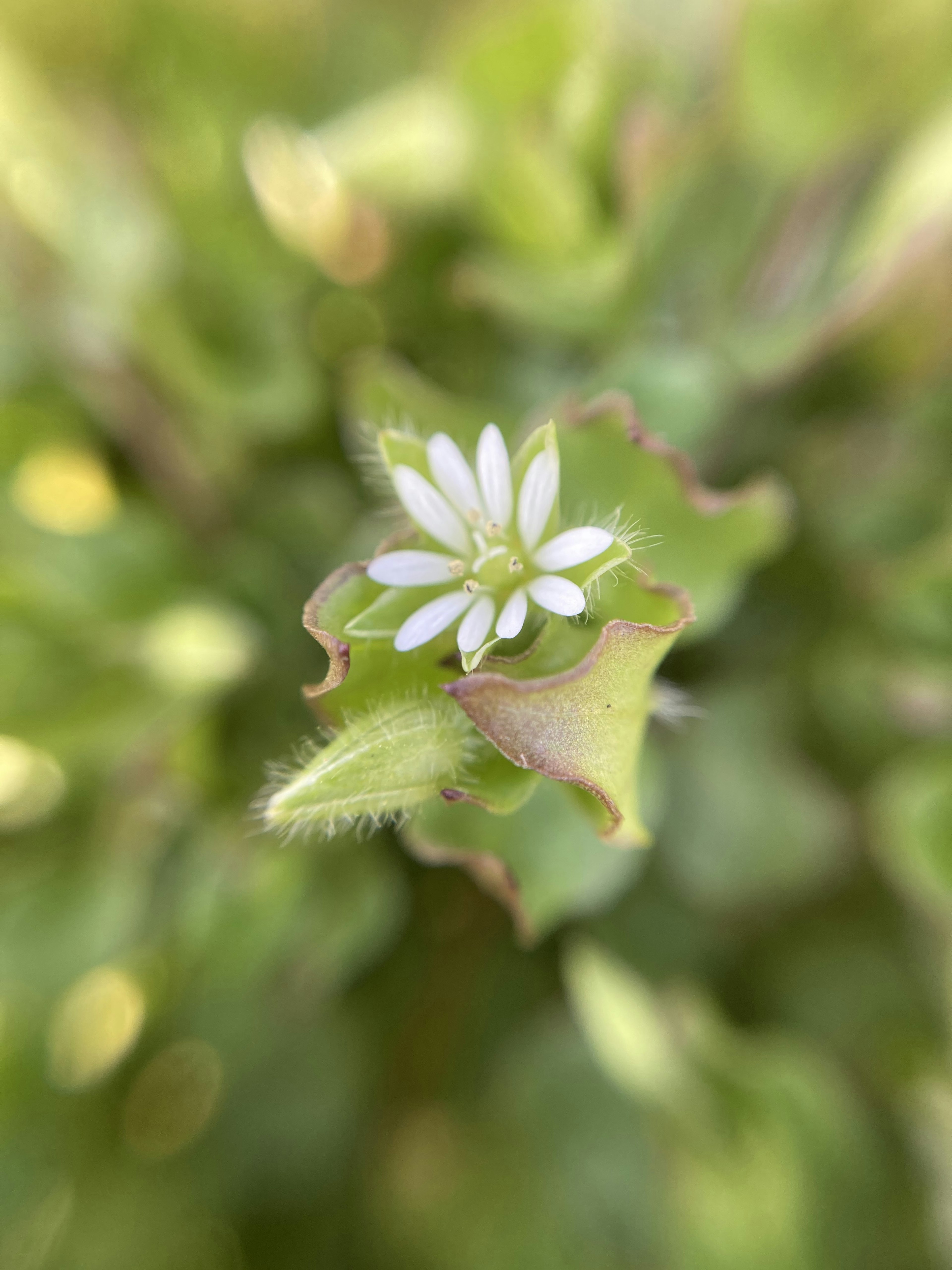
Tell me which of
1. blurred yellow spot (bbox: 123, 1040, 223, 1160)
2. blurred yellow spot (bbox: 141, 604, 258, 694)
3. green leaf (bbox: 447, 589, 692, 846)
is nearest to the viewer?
green leaf (bbox: 447, 589, 692, 846)

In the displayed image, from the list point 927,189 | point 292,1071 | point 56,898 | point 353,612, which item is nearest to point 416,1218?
point 292,1071

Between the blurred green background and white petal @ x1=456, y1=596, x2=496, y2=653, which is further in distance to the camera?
the blurred green background

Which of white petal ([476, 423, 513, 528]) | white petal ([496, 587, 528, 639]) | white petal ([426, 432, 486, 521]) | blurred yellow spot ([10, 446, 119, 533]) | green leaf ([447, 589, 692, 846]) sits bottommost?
green leaf ([447, 589, 692, 846])

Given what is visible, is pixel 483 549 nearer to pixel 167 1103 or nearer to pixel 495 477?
pixel 495 477

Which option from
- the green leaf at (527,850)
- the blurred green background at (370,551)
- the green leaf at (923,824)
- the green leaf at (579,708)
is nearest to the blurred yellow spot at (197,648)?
the blurred green background at (370,551)

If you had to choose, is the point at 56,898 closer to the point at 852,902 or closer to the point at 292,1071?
the point at 292,1071

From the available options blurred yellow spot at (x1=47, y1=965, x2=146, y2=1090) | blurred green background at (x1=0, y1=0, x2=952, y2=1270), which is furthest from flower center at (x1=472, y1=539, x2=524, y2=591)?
blurred yellow spot at (x1=47, y1=965, x2=146, y2=1090)

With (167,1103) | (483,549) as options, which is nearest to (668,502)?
(483,549)

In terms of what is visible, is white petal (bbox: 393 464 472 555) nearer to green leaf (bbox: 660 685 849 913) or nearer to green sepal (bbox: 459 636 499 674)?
green sepal (bbox: 459 636 499 674)
